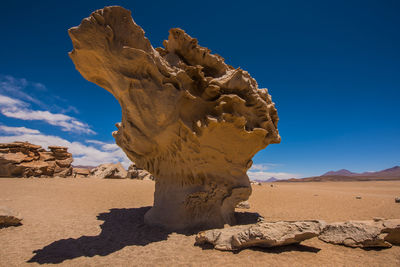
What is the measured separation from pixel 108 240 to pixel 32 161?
19661mm

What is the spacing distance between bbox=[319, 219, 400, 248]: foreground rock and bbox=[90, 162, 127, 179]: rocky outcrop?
21122 mm

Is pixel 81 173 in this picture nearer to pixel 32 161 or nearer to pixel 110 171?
pixel 110 171

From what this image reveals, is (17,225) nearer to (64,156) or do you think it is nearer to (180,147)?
(180,147)

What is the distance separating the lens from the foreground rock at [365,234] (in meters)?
4.85

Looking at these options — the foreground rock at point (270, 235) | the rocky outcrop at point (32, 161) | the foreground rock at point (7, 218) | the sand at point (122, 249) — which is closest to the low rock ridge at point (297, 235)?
the foreground rock at point (270, 235)

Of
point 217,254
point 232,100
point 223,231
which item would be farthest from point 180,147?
point 217,254

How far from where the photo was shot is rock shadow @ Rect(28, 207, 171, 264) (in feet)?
15.6

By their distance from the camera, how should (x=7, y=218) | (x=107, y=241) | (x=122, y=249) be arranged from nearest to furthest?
(x=122, y=249)
(x=107, y=241)
(x=7, y=218)

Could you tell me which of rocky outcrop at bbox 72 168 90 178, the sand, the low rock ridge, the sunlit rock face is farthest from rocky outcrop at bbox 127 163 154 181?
the low rock ridge

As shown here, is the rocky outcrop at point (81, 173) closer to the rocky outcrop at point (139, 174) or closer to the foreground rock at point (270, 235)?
the rocky outcrop at point (139, 174)

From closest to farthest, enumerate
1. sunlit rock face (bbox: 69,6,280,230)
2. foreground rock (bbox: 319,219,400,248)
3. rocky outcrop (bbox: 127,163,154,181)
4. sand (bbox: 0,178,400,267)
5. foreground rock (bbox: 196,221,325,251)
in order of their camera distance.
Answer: sand (bbox: 0,178,400,267) < foreground rock (bbox: 196,221,325,251) < foreground rock (bbox: 319,219,400,248) < sunlit rock face (bbox: 69,6,280,230) < rocky outcrop (bbox: 127,163,154,181)

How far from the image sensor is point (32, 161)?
781 inches

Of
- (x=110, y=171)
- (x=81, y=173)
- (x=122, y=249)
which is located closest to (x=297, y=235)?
(x=122, y=249)

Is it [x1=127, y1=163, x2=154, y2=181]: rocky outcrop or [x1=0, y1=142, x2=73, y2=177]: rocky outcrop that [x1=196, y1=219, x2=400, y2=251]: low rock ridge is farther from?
[x1=0, y1=142, x2=73, y2=177]: rocky outcrop
